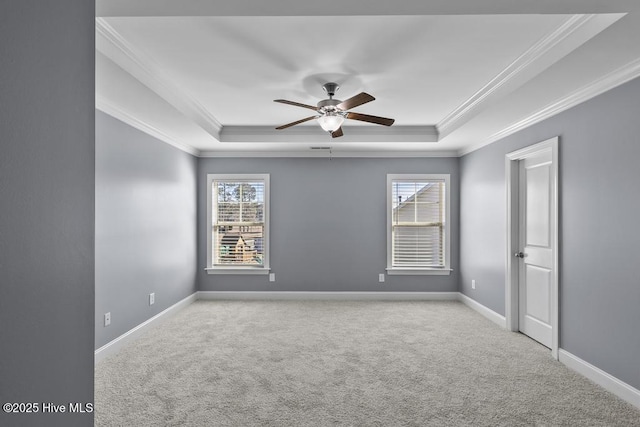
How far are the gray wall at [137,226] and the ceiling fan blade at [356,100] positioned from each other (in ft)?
7.37

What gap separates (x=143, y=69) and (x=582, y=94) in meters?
3.67

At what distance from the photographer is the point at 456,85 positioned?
141 inches

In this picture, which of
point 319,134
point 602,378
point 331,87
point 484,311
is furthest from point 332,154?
point 602,378

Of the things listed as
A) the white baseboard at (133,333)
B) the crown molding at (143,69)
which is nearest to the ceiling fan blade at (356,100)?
the crown molding at (143,69)

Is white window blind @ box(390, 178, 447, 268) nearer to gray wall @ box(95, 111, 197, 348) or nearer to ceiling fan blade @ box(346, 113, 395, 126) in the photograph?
ceiling fan blade @ box(346, 113, 395, 126)

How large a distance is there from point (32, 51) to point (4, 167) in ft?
1.02

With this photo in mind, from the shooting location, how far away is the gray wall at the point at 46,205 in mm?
861

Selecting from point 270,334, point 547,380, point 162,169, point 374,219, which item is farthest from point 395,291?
point 162,169

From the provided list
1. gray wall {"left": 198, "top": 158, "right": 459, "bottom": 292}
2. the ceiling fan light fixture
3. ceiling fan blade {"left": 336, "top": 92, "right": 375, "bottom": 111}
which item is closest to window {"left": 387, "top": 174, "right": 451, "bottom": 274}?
gray wall {"left": 198, "top": 158, "right": 459, "bottom": 292}

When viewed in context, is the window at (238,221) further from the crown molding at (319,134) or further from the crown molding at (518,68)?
the crown molding at (518,68)

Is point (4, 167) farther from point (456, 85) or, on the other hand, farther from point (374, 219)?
point (374, 219)

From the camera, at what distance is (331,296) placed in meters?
6.12

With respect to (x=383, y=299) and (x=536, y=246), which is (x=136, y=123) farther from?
(x=536, y=246)

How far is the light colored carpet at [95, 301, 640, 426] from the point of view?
2523 mm
